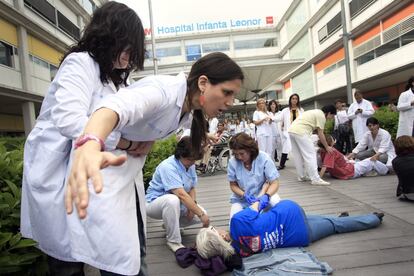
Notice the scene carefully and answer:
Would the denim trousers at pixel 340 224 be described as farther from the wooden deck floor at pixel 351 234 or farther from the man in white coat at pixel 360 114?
the man in white coat at pixel 360 114

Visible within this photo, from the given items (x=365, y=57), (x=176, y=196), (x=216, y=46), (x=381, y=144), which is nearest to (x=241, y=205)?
(x=176, y=196)

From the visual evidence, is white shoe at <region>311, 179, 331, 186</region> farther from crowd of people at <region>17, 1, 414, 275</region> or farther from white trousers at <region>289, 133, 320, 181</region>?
crowd of people at <region>17, 1, 414, 275</region>

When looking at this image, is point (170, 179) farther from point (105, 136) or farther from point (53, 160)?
point (105, 136)

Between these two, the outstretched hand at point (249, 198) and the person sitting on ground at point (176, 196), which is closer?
the person sitting on ground at point (176, 196)

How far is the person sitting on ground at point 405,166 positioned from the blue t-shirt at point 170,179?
2.53 meters

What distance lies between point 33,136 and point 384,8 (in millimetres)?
23526

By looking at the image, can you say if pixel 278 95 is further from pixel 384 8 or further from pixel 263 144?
pixel 263 144

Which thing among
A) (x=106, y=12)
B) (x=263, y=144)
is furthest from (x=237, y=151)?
(x=263, y=144)

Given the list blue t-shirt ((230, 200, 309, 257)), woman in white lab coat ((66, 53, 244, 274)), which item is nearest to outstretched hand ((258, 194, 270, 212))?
blue t-shirt ((230, 200, 309, 257))

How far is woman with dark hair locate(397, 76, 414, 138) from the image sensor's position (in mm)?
6742

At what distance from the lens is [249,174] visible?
161 inches

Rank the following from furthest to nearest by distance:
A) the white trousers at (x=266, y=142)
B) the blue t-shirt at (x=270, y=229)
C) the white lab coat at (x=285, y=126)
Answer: the white trousers at (x=266, y=142) → the white lab coat at (x=285, y=126) → the blue t-shirt at (x=270, y=229)

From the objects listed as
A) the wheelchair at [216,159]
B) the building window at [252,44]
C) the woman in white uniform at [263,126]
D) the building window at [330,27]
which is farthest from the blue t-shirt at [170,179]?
the building window at [252,44]

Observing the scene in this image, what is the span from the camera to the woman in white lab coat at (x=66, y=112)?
53.1 inches
